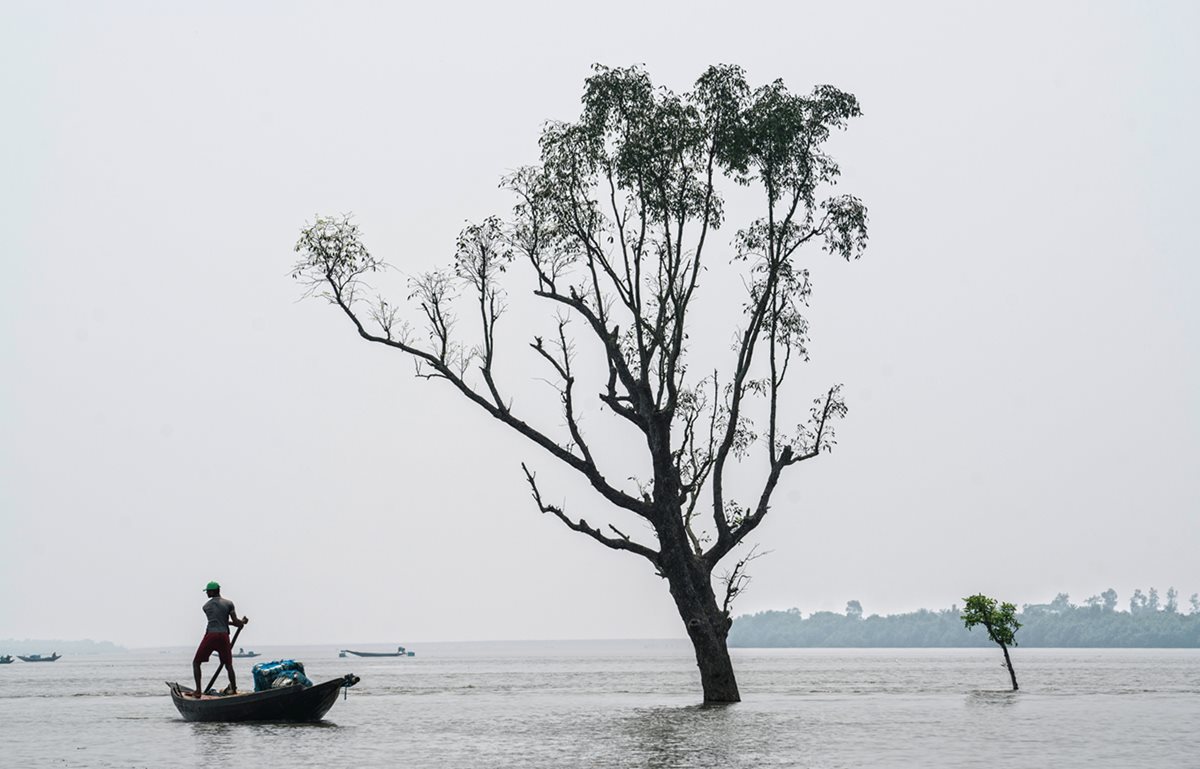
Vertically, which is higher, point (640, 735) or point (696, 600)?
point (696, 600)

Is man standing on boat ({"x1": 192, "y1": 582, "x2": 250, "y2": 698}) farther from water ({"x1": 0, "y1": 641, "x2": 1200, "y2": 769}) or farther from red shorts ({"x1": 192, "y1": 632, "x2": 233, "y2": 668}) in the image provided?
water ({"x1": 0, "y1": 641, "x2": 1200, "y2": 769})

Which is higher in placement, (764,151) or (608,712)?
(764,151)

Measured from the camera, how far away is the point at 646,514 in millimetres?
40406

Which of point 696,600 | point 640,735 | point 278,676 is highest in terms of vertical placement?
point 696,600

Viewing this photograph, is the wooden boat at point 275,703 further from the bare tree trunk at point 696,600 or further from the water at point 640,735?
the bare tree trunk at point 696,600

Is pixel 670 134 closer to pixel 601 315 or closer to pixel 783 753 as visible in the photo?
pixel 601 315

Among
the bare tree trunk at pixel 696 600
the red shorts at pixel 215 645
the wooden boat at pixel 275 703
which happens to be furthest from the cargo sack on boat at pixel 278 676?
the bare tree trunk at pixel 696 600

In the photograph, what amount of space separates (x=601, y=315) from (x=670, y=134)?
5.76m

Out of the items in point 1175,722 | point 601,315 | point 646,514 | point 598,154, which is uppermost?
point 598,154

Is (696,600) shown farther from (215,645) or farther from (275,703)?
(215,645)

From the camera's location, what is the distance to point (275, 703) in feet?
115

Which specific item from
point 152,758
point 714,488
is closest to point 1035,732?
point 714,488

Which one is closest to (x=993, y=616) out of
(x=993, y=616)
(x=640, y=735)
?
(x=993, y=616)

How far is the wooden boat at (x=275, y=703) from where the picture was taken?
115ft
